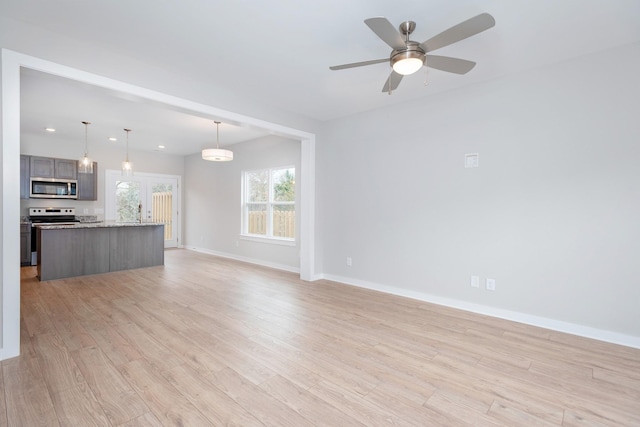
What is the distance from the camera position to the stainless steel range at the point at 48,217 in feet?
20.2

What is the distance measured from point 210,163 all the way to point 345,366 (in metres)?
6.91

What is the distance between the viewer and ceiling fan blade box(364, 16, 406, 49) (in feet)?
6.11

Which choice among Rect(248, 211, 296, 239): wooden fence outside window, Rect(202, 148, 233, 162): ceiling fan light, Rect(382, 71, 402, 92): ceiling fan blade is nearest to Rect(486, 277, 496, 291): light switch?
Rect(382, 71, 402, 92): ceiling fan blade

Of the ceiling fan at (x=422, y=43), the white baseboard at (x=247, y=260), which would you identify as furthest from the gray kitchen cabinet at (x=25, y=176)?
the ceiling fan at (x=422, y=43)

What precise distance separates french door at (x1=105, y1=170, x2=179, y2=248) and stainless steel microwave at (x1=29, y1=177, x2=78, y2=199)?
0.71 metres

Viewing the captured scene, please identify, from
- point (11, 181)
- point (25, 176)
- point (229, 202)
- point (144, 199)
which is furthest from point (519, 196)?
point (25, 176)

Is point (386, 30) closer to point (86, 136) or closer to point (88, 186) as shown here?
point (86, 136)

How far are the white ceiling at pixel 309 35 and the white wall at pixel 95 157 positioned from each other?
135 inches

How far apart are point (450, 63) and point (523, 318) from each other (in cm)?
279

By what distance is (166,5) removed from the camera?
2244mm

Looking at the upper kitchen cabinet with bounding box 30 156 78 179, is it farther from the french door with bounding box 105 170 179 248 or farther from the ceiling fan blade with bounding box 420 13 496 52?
the ceiling fan blade with bounding box 420 13 496 52

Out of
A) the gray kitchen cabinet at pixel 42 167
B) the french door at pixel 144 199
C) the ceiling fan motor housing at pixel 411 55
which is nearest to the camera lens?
the ceiling fan motor housing at pixel 411 55

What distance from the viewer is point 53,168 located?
6531mm

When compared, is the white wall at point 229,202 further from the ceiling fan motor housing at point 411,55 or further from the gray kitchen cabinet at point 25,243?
the ceiling fan motor housing at point 411,55
